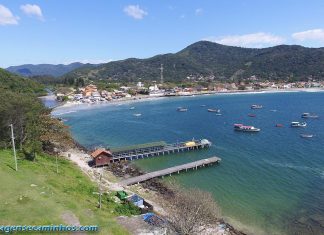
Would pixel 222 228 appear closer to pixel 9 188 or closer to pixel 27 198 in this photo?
pixel 27 198

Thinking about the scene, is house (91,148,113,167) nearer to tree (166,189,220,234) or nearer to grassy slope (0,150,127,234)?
grassy slope (0,150,127,234)

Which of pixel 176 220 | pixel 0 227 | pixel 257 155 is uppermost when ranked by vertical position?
pixel 0 227

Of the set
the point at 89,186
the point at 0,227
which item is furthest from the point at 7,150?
the point at 0,227

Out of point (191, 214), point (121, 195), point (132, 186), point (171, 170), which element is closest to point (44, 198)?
point (121, 195)

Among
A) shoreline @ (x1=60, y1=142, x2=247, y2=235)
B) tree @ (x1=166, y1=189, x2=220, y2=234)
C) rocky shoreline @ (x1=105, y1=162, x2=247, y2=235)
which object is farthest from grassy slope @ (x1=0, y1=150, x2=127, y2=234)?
rocky shoreline @ (x1=105, y1=162, x2=247, y2=235)

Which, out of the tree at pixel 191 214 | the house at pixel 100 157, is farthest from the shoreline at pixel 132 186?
the tree at pixel 191 214

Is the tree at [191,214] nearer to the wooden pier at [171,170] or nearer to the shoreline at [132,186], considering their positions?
the shoreline at [132,186]

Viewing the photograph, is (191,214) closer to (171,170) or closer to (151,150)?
(171,170)
